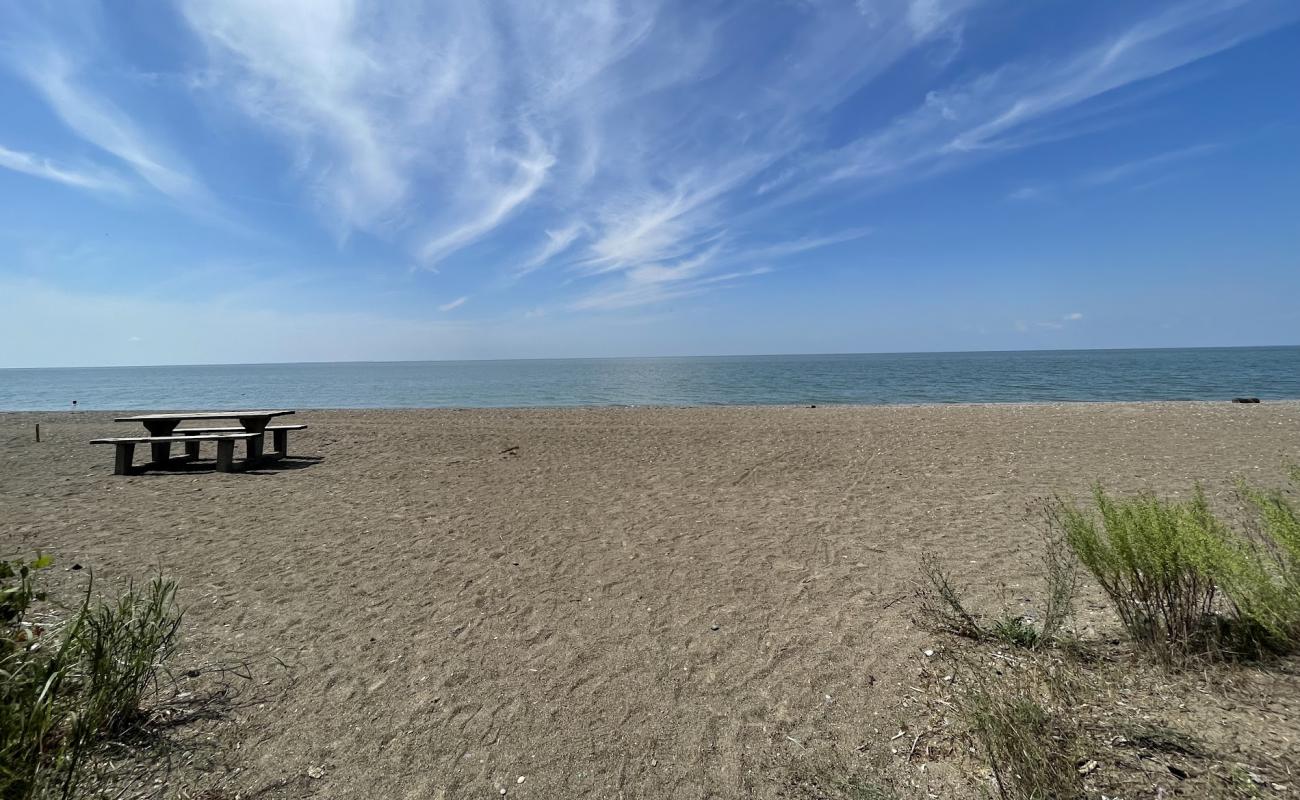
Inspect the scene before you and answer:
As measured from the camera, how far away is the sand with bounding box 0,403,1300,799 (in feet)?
9.30

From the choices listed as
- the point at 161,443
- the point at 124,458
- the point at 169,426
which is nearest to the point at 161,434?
the point at 169,426

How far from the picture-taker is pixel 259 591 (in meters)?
4.78

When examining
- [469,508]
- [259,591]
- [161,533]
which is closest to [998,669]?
[259,591]

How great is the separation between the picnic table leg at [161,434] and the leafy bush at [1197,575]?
1339 cm

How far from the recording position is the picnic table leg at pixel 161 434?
1025 centimetres

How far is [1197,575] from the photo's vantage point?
2.92 metres

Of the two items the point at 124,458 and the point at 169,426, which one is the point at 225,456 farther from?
the point at 169,426

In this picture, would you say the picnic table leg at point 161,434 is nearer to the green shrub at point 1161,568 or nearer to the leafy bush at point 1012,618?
the leafy bush at point 1012,618

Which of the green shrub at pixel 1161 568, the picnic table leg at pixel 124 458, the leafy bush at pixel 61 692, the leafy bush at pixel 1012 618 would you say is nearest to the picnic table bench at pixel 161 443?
the picnic table leg at pixel 124 458

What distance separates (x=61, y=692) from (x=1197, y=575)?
5510 mm

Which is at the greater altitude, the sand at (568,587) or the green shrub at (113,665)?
the green shrub at (113,665)

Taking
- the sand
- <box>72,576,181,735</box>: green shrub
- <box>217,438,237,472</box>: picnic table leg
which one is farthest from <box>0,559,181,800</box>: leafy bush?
<box>217,438,237,472</box>: picnic table leg

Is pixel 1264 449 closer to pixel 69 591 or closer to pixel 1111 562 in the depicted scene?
pixel 1111 562

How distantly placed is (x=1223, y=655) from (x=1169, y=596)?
12.9 inches
